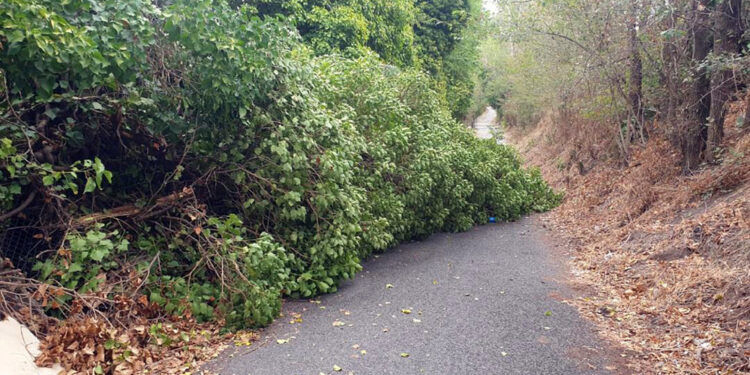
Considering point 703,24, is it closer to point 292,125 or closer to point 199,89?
point 292,125

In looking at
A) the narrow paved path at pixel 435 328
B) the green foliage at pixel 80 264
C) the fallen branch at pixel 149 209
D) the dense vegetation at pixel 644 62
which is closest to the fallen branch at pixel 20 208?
the green foliage at pixel 80 264

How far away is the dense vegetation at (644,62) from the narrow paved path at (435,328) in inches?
145

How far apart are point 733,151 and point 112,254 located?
8.63 m

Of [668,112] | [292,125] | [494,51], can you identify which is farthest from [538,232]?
[494,51]

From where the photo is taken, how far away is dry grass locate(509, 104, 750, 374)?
188 inches

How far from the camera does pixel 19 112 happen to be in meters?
4.81

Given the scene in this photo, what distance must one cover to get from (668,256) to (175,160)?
6.33 metres

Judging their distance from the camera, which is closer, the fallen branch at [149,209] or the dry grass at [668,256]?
the dry grass at [668,256]

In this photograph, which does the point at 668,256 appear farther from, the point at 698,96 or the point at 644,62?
the point at 644,62

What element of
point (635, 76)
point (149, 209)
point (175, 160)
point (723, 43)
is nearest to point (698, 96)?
point (723, 43)

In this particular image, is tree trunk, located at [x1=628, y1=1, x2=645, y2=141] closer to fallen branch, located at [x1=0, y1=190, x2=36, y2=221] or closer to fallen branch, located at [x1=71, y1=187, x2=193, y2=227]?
fallen branch, located at [x1=71, y1=187, x2=193, y2=227]

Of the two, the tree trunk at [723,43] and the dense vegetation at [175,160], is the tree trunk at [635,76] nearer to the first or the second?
the tree trunk at [723,43]

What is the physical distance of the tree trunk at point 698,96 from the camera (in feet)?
27.8

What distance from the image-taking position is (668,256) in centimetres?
690
